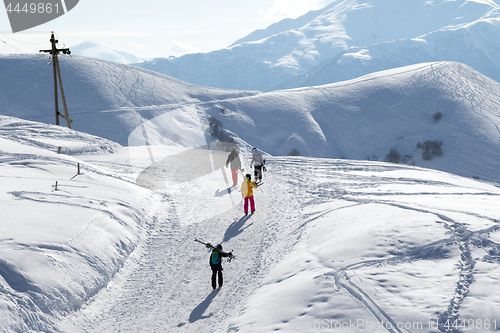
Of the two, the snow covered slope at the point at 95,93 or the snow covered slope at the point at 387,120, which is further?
the snow covered slope at the point at 95,93

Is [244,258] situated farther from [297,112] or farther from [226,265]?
[297,112]

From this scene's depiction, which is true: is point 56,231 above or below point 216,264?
above

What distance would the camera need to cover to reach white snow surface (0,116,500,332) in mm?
6473

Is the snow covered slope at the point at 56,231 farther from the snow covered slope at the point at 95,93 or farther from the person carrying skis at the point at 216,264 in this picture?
the snow covered slope at the point at 95,93

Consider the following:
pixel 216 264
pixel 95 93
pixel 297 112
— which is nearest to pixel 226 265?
pixel 216 264

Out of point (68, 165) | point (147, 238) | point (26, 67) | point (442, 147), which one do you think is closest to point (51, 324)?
point (147, 238)

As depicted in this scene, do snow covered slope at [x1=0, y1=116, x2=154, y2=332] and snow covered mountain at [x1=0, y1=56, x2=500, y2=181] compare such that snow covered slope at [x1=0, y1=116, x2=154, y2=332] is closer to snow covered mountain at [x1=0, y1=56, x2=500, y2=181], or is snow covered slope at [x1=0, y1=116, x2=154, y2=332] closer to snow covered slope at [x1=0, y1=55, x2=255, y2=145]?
snow covered mountain at [x1=0, y1=56, x2=500, y2=181]

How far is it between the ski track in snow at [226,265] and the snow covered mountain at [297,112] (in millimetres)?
31574

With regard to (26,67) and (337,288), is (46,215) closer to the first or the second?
(337,288)

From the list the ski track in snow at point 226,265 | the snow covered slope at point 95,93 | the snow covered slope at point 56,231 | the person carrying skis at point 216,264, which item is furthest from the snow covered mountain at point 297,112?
the person carrying skis at point 216,264

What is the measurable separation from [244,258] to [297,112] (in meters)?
50.9

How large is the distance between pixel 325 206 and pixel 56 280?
8.83 m

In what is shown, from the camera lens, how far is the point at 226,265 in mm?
9672

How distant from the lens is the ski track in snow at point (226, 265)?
23.6 ft
